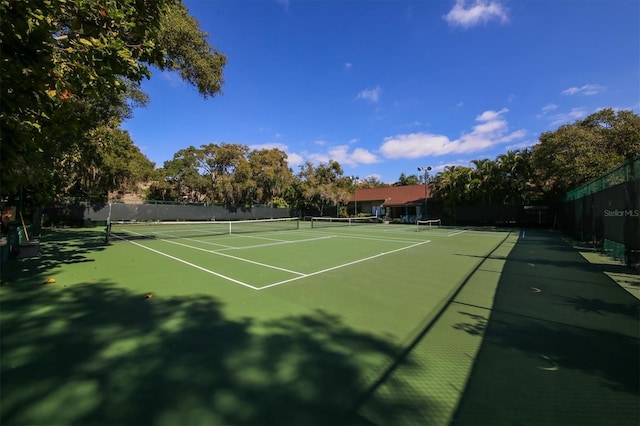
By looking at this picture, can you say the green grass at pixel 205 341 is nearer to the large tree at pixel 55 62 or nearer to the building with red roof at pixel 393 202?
the large tree at pixel 55 62

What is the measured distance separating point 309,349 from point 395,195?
47.5 meters

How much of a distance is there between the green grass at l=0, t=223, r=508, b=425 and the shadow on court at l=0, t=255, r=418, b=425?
14mm

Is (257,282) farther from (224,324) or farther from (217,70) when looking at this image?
(217,70)

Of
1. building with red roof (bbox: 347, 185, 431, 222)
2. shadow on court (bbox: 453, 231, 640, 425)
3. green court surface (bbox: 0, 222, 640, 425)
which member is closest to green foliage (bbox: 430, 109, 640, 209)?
building with red roof (bbox: 347, 185, 431, 222)

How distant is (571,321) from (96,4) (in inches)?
345

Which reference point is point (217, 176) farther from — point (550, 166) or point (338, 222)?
point (550, 166)

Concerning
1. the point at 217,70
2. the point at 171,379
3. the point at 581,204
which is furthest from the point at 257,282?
the point at 581,204

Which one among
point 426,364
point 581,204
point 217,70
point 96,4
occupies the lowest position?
point 426,364

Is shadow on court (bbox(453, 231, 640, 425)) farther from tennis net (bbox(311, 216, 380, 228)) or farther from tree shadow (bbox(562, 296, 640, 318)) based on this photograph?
tennis net (bbox(311, 216, 380, 228))

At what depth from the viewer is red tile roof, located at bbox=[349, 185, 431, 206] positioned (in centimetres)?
4592

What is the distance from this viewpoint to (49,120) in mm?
4273

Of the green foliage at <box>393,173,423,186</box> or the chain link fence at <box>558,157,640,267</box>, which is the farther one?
the green foliage at <box>393,173,423,186</box>

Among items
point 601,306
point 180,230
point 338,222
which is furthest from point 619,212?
point 338,222

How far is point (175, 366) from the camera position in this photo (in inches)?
124
